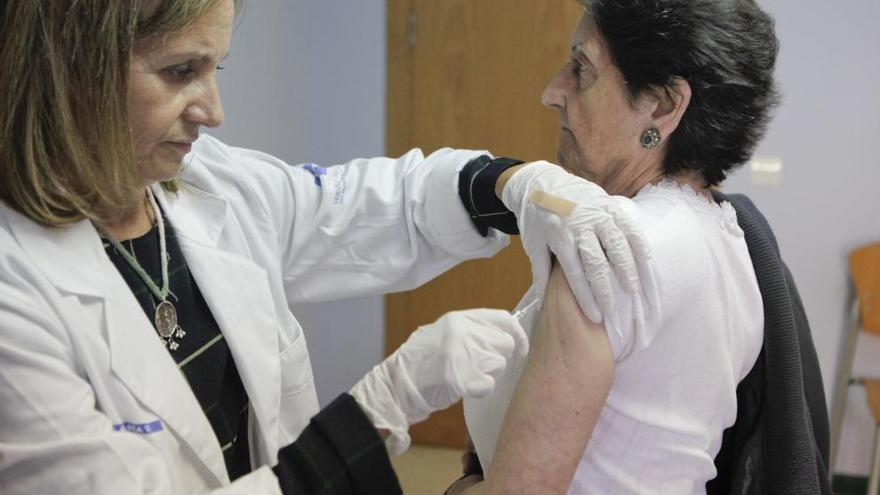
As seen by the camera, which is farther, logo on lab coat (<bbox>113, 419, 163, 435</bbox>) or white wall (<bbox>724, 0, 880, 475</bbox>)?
white wall (<bbox>724, 0, 880, 475</bbox>)

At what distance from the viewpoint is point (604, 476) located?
106 cm

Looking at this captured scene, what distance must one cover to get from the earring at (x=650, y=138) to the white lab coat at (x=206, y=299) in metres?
0.35

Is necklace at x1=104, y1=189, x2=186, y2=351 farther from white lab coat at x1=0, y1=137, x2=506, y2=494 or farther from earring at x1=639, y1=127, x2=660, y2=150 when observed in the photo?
earring at x1=639, y1=127, x2=660, y2=150

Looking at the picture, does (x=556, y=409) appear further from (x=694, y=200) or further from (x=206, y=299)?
(x=206, y=299)

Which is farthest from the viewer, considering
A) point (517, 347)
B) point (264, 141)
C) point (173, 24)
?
point (264, 141)

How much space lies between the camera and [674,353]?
3.31ft

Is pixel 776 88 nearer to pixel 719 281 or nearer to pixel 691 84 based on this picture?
pixel 691 84

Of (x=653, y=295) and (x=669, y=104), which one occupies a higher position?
(x=669, y=104)

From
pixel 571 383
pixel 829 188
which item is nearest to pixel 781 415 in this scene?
pixel 571 383

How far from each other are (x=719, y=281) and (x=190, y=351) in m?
0.76

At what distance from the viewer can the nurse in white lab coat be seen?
2.64 ft

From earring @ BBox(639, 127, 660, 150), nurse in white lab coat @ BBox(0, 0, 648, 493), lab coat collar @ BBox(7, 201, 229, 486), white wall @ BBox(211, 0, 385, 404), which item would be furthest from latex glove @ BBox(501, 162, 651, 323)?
white wall @ BBox(211, 0, 385, 404)

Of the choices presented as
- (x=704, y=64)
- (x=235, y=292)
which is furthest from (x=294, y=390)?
(x=704, y=64)

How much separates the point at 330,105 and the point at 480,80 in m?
0.60
